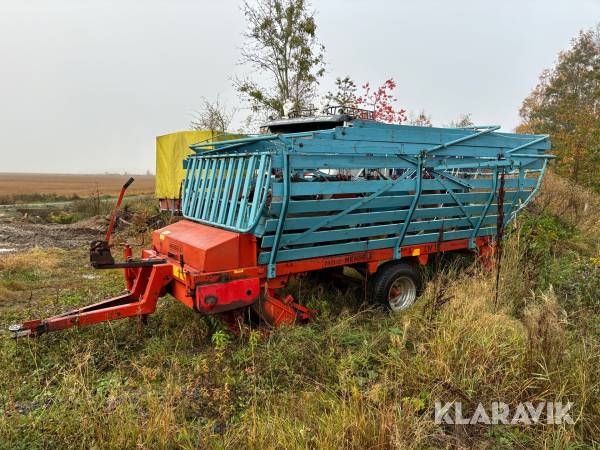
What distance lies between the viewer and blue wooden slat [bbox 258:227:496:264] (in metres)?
4.12

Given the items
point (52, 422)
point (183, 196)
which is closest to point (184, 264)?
point (183, 196)

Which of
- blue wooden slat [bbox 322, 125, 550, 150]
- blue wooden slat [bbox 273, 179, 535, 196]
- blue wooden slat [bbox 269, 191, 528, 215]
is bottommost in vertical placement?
blue wooden slat [bbox 269, 191, 528, 215]

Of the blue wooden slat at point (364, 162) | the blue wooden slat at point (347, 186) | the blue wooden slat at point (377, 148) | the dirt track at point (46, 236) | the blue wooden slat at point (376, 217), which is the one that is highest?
the blue wooden slat at point (377, 148)

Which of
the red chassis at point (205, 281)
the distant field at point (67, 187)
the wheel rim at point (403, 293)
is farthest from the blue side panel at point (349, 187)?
the distant field at point (67, 187)

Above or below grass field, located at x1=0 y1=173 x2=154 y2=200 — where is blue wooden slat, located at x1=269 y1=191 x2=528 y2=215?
above

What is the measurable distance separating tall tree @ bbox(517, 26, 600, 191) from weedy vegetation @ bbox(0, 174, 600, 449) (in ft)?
28.1

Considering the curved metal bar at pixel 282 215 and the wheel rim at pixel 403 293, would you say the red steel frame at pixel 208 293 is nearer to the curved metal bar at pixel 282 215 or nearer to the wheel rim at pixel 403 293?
the curved metal bar at pixel 282 215

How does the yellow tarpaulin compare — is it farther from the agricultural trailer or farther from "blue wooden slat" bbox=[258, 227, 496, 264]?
"blue wooden slat" bbox=[258, 227, 496, 264]

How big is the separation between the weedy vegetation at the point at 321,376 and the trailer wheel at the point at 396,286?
24 cm

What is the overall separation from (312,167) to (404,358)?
192 centimetres

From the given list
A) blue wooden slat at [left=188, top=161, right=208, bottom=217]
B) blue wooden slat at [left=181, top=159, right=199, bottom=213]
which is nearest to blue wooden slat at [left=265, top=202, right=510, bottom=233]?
blue wooden slat at [left=188, top=161, right=208, bottom=217]

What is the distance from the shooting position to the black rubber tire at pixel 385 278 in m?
4.88

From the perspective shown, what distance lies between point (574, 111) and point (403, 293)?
50.8 ft

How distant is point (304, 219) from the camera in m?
4.09
